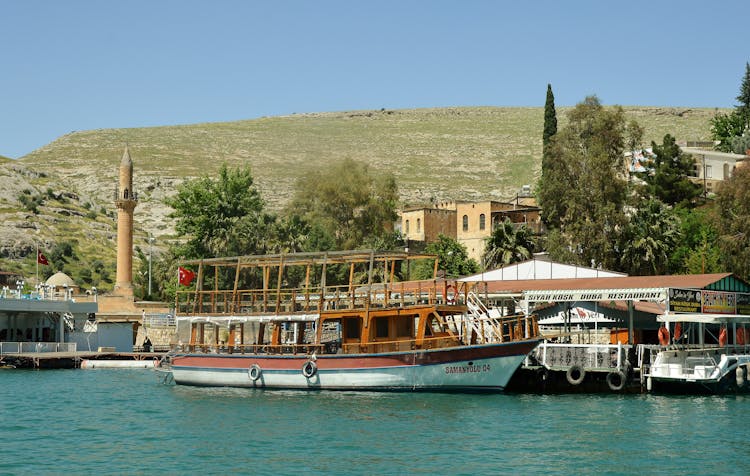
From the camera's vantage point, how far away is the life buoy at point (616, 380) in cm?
3703

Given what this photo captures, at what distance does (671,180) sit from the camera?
79250mm

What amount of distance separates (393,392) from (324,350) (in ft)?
12.0

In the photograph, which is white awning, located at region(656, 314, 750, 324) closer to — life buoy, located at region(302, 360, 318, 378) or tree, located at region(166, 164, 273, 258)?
life buoy, located at region(302, 360, 318, 378)

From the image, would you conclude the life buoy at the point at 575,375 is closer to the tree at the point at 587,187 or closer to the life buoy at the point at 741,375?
the life buoy at the point at 741,375

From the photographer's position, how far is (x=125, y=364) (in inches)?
2179

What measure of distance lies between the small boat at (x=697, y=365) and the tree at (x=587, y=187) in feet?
74.2

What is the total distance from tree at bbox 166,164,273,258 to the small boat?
128 ft

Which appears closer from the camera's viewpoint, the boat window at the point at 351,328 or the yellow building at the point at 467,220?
the boat window at the point at 351,328

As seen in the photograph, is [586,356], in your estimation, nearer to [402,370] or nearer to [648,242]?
[402,370]

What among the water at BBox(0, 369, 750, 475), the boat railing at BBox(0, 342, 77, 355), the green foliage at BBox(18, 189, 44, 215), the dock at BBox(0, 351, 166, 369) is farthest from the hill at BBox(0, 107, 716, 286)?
the water at BBox(0, 369, 750, 475)

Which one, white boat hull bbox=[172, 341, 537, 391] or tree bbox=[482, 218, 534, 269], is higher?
tree bbox=[482, 218, 534, 269]

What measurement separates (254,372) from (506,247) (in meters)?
30.0

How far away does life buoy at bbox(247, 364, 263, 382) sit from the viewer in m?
39.1

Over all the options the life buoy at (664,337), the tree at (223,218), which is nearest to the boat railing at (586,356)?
the life buoy at (664,337)
